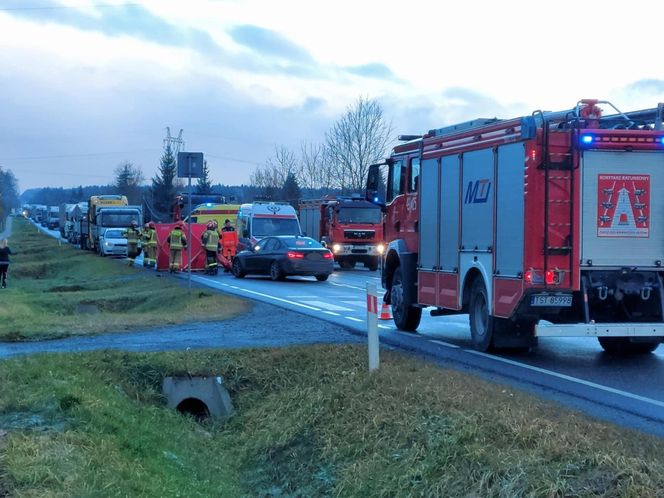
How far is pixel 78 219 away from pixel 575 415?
63.5m

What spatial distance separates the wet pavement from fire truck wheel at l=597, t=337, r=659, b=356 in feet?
11.2

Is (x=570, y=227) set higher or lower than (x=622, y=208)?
lower

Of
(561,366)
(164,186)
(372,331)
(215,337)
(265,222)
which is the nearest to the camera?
(372,331)

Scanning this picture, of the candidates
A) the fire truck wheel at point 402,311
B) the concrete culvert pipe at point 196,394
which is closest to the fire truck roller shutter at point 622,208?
the fire truck wheel at point 402,311

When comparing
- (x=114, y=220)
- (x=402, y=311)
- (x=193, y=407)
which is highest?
(x=114, y=220)

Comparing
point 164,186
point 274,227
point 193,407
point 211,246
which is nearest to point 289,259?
point 211,246

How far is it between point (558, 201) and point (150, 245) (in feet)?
87.1

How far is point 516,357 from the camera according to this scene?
12.0 metres

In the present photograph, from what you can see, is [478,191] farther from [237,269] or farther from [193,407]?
[237,269]

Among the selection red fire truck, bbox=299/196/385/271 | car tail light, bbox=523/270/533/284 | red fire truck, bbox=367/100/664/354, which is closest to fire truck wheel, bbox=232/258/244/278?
red fire truck, bbox=299/196/385/271

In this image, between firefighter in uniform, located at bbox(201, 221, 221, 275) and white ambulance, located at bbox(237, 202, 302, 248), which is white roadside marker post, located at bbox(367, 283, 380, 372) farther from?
white ambulance, located at bbox(237, 202, 302, 248)

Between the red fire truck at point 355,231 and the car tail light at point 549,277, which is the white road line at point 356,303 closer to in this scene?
the car tail light at point 549,277

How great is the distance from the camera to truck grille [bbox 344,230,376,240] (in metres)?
38.2

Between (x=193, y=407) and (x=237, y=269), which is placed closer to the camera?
(x=193, y=407)
